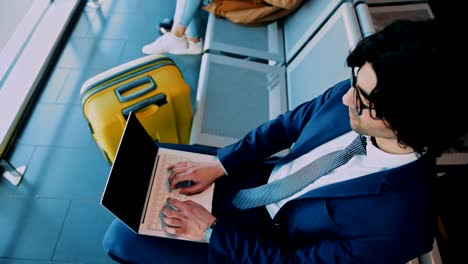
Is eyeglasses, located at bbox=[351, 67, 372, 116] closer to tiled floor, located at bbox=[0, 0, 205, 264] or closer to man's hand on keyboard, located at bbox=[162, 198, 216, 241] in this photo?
man's hand on keyboard, located at bbox=[162, 198, 216, 241]

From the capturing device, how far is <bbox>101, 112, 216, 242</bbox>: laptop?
0.97 meters

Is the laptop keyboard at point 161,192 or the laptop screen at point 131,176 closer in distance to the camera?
the laptop screen at point 131,176

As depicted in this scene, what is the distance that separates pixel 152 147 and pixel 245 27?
1.08 metres

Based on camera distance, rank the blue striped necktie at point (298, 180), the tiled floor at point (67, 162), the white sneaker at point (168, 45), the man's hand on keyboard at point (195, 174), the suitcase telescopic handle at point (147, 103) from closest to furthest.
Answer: the blue striped necktie at point (298, 180) < the man's hand on keyboard at point (195, 174) < the suitcase telescopic handle at point (147, 103) < the tiled floor at point (67, 162) < the white sneaker at point (168, 45)

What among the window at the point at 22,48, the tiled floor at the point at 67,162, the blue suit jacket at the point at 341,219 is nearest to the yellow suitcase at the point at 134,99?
the tiled floor at the point at 67,162

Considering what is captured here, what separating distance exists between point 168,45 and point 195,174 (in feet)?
4.40

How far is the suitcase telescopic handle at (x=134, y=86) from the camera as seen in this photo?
136 centimetres

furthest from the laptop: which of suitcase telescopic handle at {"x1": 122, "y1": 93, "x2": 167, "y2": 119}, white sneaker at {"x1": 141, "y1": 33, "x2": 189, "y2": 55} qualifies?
white sneaker at {"x1": 141, "y1": 33, "x2": 189, "y2": 55}

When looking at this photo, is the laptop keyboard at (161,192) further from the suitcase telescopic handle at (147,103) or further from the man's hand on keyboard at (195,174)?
the suitcase telescopic handle at (147,103)

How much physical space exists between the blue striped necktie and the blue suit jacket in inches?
2.0

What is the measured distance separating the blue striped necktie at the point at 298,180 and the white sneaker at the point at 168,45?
1.40 metres

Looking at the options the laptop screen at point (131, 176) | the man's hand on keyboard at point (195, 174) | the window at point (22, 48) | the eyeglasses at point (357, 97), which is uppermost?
the window at point (22, 48)

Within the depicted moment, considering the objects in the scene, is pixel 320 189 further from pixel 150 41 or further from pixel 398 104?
pixel 150 41

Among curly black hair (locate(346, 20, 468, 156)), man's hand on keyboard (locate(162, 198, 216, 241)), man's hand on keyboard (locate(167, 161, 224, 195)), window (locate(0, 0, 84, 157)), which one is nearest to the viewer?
curly black hair (locate(346, 20, 468, 156))
